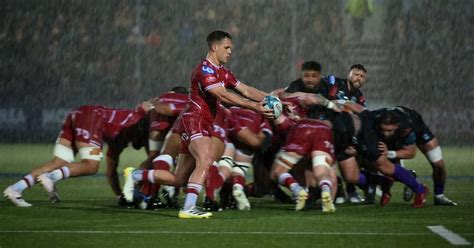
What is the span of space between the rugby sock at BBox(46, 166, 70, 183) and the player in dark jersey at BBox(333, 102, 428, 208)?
2.72 meters

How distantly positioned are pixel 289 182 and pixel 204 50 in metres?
12.8

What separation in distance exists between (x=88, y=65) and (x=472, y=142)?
8.21 m

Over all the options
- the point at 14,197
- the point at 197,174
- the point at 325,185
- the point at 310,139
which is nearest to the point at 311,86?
the point at 310,139

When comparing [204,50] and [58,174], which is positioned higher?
[204,50]

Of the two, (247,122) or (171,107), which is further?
(247,122)

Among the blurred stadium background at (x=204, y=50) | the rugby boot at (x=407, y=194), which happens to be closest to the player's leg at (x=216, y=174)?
the rugby boot at (x=407, y=194)

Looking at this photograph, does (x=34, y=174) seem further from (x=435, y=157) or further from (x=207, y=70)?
(x=435, y=157)

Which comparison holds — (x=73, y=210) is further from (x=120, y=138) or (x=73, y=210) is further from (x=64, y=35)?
(x=64, y=35)

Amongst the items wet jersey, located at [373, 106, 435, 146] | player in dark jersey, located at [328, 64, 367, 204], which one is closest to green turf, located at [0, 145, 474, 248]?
wet jersey, located at [373, 106, 435, 146]

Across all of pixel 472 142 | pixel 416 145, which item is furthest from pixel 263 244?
pixel 472 142

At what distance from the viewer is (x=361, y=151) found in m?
11.0

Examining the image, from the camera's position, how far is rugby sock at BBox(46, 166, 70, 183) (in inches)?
414

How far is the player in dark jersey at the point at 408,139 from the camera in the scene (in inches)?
427

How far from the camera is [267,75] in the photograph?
22.8 metres
